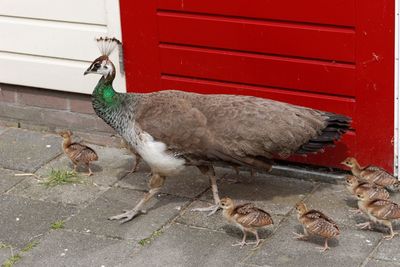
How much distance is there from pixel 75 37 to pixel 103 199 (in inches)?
59.7

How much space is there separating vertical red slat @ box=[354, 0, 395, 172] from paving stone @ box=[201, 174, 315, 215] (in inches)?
21.0

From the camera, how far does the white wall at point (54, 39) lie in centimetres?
769

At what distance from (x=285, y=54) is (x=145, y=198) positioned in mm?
1455

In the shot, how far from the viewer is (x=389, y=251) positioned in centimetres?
608

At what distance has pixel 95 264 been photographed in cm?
613

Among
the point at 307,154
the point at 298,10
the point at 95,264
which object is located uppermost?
the point at 298,10

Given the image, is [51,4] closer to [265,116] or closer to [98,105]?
[98,105]

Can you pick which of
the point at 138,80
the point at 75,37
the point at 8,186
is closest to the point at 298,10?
the point at 138,80

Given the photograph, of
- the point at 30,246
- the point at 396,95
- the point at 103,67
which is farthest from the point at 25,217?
the point at 396,95

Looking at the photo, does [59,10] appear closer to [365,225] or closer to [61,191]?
[61,191]

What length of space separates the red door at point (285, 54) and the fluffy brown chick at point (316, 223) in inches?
39.0

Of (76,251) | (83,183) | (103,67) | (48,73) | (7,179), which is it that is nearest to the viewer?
(76,251)

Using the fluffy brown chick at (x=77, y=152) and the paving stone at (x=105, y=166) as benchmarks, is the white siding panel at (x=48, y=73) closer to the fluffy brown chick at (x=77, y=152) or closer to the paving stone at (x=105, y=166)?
the paving stone at (x=105, y=166)

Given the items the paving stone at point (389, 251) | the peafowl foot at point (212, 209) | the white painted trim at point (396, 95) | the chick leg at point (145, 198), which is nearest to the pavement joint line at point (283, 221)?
the peafowl foot at point (212, 209)
